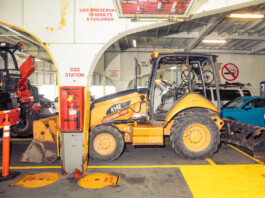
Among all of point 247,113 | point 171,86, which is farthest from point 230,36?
point 171,86

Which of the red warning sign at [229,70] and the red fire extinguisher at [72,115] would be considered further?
the red warning sign at [229,70]

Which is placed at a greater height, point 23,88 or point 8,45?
point 8,45

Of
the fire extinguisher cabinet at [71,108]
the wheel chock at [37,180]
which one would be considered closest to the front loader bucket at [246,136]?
the fire extinguisher cabinet at [71,108]

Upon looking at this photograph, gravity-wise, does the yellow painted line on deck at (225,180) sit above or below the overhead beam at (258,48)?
below

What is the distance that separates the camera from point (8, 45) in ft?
21.8

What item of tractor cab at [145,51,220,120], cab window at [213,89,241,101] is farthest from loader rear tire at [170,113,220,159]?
cab window at [213,89,241,101]

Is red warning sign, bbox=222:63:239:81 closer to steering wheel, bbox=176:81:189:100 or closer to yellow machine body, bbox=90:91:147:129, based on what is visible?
steering wheel, bbox=176:81:189:100

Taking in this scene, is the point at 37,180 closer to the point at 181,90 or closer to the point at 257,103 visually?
the point at 181,90

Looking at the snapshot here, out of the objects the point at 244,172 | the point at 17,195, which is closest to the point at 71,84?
the point at 17,195

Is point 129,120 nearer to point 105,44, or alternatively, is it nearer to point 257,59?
point 105,44

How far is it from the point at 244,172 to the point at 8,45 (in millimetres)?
7966

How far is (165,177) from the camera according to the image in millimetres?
4039

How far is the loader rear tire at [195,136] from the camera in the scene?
4.89 metres

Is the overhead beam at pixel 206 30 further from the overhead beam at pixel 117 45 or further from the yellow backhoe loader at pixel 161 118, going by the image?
the yellow backhoe loader at pixel 161 118
